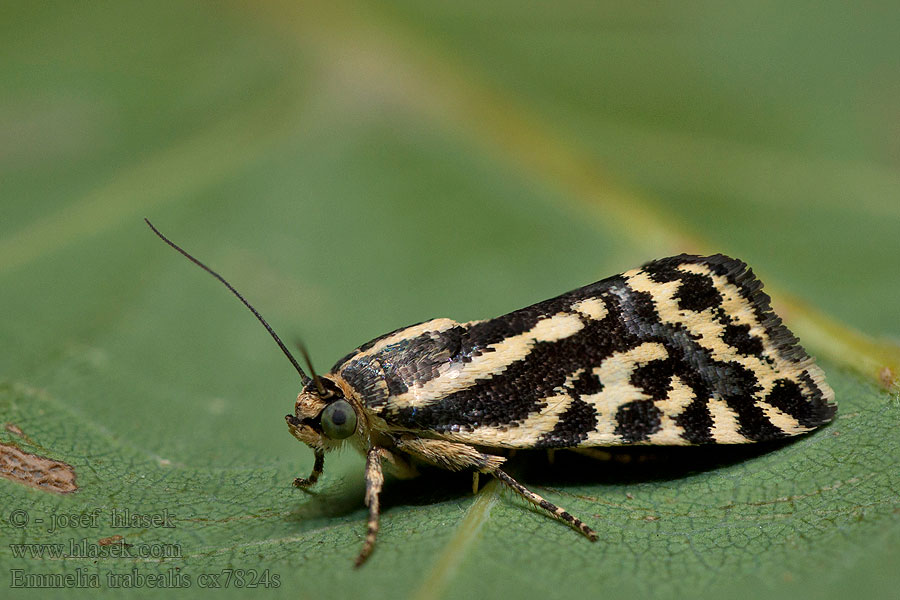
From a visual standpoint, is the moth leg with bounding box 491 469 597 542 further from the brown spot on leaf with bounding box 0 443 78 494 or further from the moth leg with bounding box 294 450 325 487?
the brown spot on leaf with bounding box 0 443 78 494

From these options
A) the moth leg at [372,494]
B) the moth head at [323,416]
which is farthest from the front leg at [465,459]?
the moth head at [323,416]

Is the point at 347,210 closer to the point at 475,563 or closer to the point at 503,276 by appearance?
the point at 503,276

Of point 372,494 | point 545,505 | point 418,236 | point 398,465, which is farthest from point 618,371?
point 418,236

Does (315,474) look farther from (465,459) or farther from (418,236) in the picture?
(418,236)

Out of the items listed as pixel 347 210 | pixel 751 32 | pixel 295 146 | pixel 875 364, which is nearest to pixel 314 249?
pixel 347 210

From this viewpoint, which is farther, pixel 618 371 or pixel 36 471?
pixel 618 371

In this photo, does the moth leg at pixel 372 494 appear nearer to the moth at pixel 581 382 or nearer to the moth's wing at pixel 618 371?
the moth at pixel 581 382
